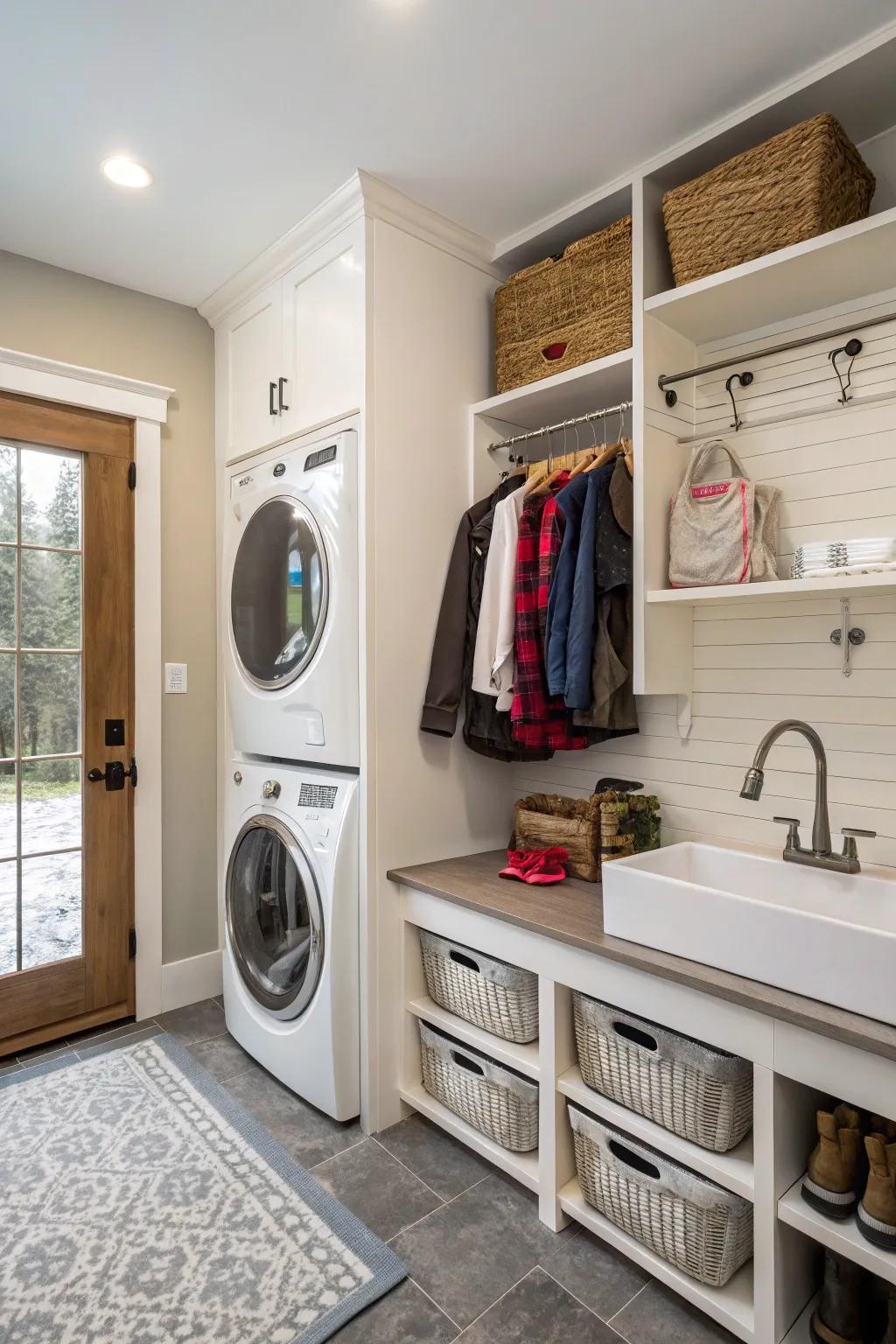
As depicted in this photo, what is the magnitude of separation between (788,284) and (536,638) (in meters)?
1.02

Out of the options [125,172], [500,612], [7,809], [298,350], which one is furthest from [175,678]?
[125,172]

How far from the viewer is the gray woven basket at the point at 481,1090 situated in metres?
1.86

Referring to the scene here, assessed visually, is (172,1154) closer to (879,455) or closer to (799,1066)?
(799,1066)

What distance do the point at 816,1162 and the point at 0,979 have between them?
2344 mm

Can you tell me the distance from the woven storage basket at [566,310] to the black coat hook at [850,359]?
50 cm

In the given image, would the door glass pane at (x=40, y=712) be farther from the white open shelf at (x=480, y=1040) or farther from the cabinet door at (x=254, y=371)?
the white open shelf at (x=480, y=1040)

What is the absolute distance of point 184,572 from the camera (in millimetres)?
2846

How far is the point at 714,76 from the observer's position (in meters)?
1.69

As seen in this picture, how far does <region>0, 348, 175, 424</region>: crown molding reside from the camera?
243 cm

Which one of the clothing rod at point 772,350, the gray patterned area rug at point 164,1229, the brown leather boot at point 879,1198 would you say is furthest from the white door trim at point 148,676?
the brown leather boot at point 879,1198

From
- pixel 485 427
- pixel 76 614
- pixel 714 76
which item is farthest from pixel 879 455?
pixel 76 614

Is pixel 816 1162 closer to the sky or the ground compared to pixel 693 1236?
closer to the sky

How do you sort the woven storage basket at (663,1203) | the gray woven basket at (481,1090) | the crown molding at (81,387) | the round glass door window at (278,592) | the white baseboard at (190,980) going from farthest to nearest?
the white baseboard at (190,980), the crown molding at (81,387), the round glass door window at (278,592), the gray woven basket at (481,1090), the woven storage basket at (663,1203)

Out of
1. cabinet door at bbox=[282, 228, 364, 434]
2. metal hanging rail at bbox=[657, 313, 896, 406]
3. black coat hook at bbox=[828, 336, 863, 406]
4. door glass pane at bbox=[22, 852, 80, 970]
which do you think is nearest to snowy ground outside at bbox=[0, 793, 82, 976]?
door glass pane at bbox=[22, 852, 80, 970]
